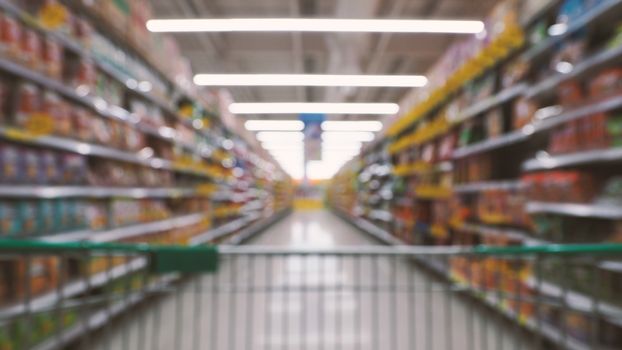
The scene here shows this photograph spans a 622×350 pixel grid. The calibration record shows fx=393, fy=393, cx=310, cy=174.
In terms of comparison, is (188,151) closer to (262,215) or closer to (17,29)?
(17,29)

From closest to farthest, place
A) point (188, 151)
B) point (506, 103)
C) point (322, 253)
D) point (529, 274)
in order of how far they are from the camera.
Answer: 1. point (322, 253)
2. point (529, 274)
3. point (506, 103)
4. point (188, 151)

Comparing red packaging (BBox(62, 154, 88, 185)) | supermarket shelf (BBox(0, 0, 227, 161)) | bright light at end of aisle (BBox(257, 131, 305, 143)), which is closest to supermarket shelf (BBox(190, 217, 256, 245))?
supermarket shelf (BBox(0, 0, 227, 161))

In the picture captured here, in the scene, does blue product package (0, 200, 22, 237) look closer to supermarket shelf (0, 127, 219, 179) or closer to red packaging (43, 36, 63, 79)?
supermarket shelf (0, 127, 219, 179)

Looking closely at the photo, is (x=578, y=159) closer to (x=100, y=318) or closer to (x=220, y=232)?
(x=100, y=318)

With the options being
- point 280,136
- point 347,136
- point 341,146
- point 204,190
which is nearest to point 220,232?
A: point 204,190

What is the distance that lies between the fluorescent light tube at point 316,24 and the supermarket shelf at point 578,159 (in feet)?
10.9

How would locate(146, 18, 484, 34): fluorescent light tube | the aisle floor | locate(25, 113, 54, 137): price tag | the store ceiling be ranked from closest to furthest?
locate(25, 113, 54, 137): price tag, the aisle floor, locate(146, 18, 484, 34): fluorescent light tube, the store ceiling

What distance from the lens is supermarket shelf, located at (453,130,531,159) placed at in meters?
2.99

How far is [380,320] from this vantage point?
3180mm

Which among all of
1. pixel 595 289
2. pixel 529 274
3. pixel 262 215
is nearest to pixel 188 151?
pixel 529 274

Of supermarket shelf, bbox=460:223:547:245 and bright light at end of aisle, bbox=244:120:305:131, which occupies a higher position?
bright light at end of aisle, bbox=244:120:305:131

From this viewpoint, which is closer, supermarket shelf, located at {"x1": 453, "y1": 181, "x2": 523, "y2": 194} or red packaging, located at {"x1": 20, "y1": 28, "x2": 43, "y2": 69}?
red packaging, located at {"x1": 20, "y1": 28, "x2": 43, "y2": 69}

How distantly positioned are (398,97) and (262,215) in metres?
6.27

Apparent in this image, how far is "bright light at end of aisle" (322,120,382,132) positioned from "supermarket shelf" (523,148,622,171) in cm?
1011
